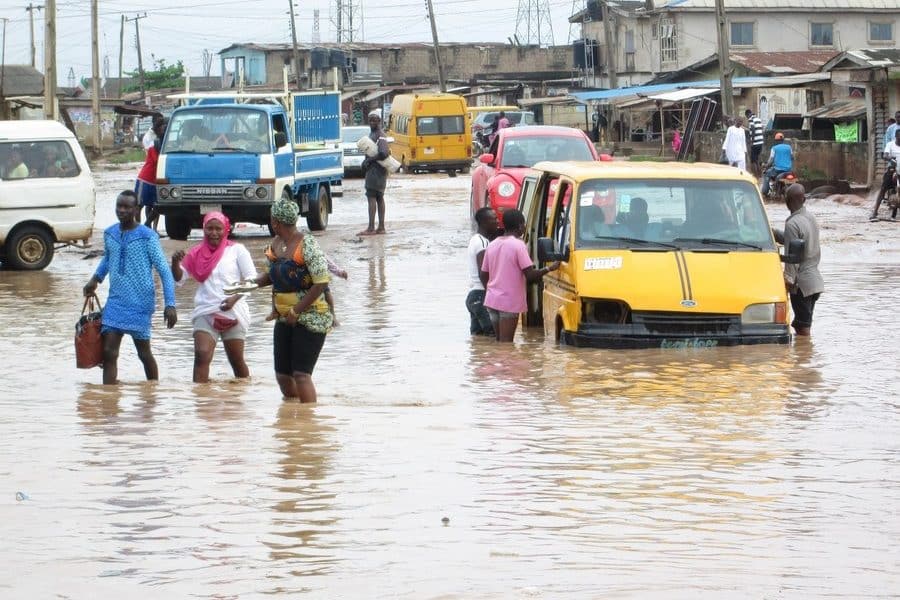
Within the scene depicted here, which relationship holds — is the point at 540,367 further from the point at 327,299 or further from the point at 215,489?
the point at 215,489

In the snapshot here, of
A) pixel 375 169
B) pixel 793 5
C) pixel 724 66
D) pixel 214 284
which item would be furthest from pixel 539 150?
pixel 793 5

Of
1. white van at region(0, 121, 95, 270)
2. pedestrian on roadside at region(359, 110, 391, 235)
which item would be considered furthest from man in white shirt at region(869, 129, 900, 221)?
white van at region(0, 121, 95, 270)

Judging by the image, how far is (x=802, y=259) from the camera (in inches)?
484

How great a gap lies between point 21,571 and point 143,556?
454 mm

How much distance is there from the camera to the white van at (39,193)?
20359 mm

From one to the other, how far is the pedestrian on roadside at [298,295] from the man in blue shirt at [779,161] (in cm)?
2145

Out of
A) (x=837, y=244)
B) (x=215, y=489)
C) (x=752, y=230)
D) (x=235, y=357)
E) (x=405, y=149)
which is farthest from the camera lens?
(x=405, y=149)

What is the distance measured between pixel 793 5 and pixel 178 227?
43.7 meters

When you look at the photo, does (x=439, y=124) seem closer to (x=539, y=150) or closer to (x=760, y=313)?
(x=539, y=150)

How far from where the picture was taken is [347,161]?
42.7 meters

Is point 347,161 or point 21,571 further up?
point 347,161

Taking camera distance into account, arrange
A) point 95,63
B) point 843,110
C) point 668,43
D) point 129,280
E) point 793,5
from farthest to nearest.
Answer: point 668,43 → point 793,5 → point 95,63 → point 843,110 → point 129,280

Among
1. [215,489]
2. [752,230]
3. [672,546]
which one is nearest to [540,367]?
[752,230]

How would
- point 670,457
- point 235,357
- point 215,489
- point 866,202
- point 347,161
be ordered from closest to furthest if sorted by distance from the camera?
point 215,489
point 670,457
point 235,357
point 866,202
point 347,161
